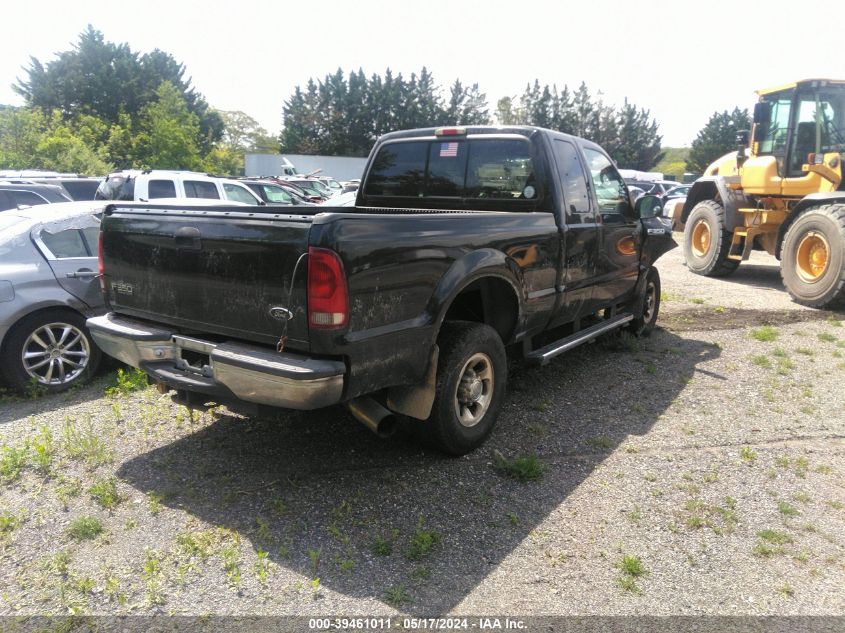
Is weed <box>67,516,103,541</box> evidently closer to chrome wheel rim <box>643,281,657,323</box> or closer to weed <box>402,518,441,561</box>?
weed <box>402,518,441,561</box>

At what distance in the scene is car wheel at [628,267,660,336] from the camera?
6.83m

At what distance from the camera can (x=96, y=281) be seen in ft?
18.4

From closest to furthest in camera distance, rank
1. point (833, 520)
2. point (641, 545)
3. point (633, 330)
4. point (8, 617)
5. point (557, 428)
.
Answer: point (8, 617), point (641, 545), point (833, 520), point (557, 428), point (633, 330)

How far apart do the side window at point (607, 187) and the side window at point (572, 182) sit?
24 cm

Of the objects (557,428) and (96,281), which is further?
(96,281)

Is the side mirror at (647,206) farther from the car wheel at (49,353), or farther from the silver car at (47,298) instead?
the car wheel at (49,353)

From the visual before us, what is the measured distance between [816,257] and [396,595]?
8772 millimetres

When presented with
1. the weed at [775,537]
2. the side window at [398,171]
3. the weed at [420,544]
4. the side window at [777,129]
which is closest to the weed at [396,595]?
the weed at [420,544]

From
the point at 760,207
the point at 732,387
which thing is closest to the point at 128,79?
the point at 760,207

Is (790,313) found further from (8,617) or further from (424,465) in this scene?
(8,617)

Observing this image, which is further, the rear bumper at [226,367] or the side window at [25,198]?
the side window at [25,198]

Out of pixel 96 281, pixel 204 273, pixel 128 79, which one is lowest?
pixel 96 281

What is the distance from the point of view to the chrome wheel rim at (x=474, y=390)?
13.2 ft

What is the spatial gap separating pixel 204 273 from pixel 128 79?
60704 millimetres
